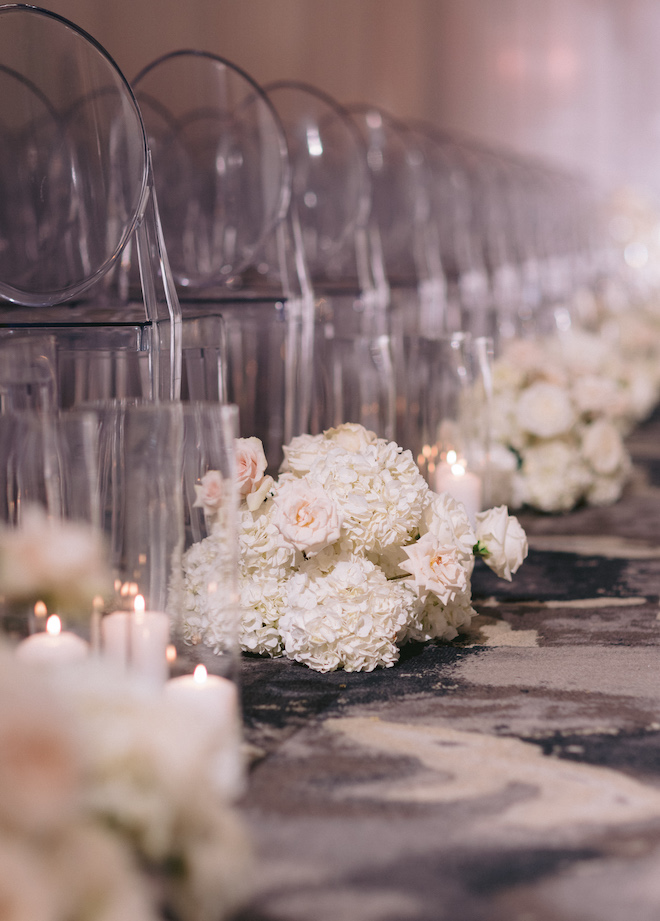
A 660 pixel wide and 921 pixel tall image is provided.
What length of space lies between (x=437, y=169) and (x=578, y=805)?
2940 millimetres

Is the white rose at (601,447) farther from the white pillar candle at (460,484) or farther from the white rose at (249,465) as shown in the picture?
the white rose at (249,465)

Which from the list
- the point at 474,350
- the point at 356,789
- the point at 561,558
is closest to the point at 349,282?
the point at 474,350

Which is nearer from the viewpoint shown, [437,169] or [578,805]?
[578,805]

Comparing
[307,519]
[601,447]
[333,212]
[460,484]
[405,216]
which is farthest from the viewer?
[405,216]

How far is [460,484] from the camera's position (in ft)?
4.87

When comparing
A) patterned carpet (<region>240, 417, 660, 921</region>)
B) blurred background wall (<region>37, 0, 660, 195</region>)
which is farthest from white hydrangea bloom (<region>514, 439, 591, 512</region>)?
blurred background wall (<region>37, 0, 660, 195</region>)

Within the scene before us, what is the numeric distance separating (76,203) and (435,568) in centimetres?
85

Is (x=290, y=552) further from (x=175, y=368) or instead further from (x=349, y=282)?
(x=349, y=282)

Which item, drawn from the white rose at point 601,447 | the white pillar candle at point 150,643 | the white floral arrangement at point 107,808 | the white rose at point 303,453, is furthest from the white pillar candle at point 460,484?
the white floral arrangement at point 107,808

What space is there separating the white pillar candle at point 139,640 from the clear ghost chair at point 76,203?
512 millimetres

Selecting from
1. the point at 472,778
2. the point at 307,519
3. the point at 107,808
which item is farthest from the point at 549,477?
the point at 107,808

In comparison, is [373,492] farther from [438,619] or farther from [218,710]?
[218,710]

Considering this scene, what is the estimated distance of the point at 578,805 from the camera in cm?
81

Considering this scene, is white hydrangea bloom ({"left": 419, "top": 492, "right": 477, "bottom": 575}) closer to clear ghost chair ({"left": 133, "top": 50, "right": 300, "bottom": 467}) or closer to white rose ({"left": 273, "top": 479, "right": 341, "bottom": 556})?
white rose ({"left": 273, "top": 479, "right": 341, "bottom": 556})
